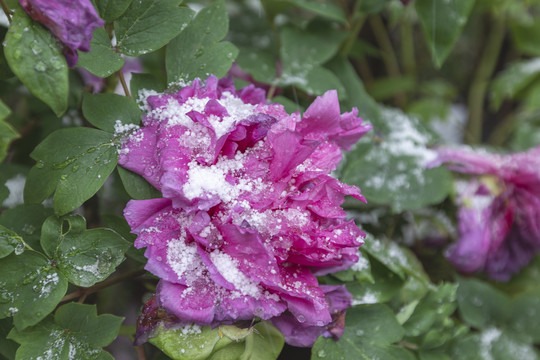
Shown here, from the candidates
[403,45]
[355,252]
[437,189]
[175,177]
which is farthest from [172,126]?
[403,45]

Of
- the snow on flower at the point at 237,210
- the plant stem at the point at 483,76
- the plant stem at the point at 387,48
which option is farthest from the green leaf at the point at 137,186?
the plant stem at the point at 483,76

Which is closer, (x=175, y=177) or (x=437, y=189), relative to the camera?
(x=175, y=177)

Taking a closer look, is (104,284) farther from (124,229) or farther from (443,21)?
(443,21)

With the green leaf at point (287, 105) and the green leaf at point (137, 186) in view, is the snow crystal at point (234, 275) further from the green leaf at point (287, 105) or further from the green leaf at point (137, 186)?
the green leaf at point (287, 105)

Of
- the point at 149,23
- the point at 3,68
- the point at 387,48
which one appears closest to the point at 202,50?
the point at 149,23

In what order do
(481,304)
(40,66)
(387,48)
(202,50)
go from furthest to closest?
(387,48) < (481,304) < (202,50) < (40,66)

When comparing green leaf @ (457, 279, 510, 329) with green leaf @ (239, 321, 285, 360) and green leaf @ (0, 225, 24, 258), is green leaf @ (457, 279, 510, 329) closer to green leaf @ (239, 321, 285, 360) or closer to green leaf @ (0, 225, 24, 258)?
green leaf @ (239, 321, 285, 360)

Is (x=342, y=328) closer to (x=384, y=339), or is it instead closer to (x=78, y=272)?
(x=384, y=339)
